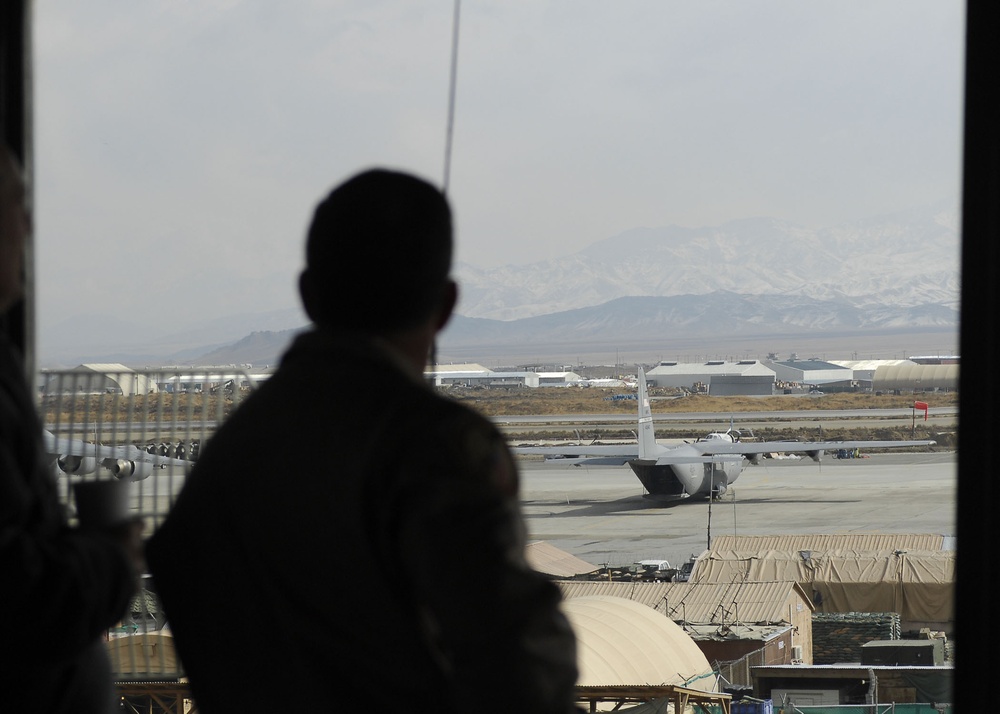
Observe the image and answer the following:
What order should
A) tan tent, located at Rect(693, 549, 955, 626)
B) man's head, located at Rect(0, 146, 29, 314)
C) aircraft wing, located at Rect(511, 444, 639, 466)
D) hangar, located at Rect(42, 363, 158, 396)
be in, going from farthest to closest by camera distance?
aircraft wing, located at Rect(511, 444, 639, 466)
tan tent, located at Rect(693, 549, 955, 626)
hangar, located at Rect(42, 363, 158, 396)
man's head, located at Rect(0, 146, 29, 314)

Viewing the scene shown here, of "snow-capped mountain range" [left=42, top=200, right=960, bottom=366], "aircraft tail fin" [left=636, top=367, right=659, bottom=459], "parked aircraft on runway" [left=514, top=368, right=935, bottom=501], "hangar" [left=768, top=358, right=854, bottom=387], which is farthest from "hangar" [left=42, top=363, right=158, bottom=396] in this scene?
"hangar" [left=768, top=358, right=854, bottom=387]

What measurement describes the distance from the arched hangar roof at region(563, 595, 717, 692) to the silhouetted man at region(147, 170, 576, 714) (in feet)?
13.0

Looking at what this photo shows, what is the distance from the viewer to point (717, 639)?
684 cm

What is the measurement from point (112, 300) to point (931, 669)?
15.4 ft

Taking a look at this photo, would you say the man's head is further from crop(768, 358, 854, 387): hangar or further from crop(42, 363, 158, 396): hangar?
crop(768, 358, 854, 387): hangar

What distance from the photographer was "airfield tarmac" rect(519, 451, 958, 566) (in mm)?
13023

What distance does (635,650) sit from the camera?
4945 millimetres

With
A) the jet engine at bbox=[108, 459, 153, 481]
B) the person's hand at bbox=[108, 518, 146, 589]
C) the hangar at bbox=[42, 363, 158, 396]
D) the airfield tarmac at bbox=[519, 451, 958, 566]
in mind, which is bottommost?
the airfield tarmac at bbox=[519, 451, 958, 566]

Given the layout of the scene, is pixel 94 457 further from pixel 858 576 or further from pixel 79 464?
pixel 858 576

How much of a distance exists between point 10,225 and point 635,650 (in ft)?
15.4

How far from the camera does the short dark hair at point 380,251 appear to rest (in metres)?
0.54

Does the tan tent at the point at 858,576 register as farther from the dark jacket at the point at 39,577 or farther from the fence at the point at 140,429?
the dark jacket at the point at 39,577

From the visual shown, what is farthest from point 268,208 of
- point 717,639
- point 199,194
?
point 717,639

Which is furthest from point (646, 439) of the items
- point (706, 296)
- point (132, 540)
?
point (706, 296)
